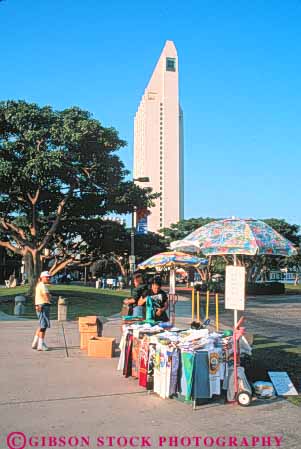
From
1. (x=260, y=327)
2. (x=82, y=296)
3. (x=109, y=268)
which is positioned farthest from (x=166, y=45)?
(x=260, y=327)

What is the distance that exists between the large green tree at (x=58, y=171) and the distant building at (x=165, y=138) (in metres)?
144

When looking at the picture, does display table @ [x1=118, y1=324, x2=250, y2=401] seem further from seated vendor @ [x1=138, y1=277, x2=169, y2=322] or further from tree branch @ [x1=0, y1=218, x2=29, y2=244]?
tree branch @ [x1=0, y1=218, x2=29, y2=244]

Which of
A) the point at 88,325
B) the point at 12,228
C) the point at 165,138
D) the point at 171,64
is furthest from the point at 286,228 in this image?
the point at 171,64

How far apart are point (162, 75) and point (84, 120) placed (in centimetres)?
16143

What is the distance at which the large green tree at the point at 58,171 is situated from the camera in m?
25.3

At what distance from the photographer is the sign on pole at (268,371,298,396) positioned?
7.49 metres

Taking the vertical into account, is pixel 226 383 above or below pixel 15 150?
below

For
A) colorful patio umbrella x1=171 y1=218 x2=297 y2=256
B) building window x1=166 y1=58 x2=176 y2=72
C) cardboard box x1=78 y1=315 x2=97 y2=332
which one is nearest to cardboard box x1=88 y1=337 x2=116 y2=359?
cardboard box x1=78 y1=315 x2=97 y2=332

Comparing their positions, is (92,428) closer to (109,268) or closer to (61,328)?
(61,328)

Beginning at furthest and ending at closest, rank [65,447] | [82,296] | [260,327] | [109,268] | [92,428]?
1. [109,268]
2. [82,296]
3. [260,327]
4. [92,428]
5. [65,447]

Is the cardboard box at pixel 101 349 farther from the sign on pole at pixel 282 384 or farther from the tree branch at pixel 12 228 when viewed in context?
the tree branch at pixel 12 228

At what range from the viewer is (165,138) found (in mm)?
178875

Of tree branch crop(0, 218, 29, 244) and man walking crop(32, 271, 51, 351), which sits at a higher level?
tree branch crop(0, 218, 29, 244)

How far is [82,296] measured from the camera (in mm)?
33000
